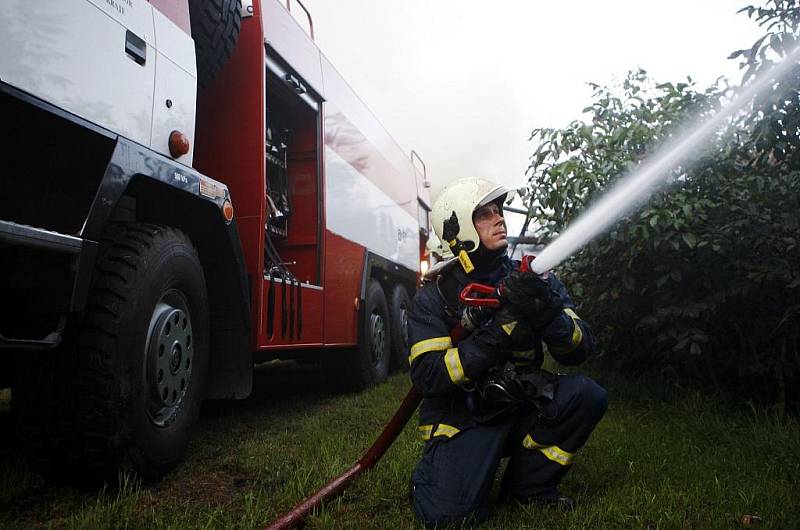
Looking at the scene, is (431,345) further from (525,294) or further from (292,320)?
(292,320)

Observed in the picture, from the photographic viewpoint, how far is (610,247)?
4.57m

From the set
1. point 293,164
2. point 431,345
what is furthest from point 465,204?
point 293,164

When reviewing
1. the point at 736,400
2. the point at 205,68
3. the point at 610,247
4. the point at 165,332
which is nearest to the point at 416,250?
the point at 610,247

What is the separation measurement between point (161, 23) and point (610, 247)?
3183mm

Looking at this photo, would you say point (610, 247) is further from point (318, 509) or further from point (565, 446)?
point (318, 509)

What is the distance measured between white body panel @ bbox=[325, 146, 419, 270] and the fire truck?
0.24 meters

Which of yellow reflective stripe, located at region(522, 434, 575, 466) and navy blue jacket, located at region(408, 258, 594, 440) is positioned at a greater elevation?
navy blue jacket, located at region(408, 258, 594, 440)

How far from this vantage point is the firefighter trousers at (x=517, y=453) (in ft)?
7.77

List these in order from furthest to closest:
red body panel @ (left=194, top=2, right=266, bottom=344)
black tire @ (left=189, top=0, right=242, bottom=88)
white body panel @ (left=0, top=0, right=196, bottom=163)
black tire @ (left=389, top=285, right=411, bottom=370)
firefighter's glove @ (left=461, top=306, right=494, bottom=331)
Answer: black tire @ (left=389, top=285, right=411, bottom=370)
red body panel @ (left=194, top=2, right=266, bottom=344)
black tire @ (left=189, top=0, right=242, bottom=88)
firefighter's glove @ (left=461, top=306, right=494, bottom=331)
white body panel @ (left=0, top=0, right=196, bottom=163)

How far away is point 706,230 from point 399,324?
138 inches

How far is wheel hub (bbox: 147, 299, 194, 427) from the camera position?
103 inches

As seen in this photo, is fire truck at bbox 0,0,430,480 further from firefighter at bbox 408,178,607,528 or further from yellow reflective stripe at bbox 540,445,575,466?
yellow reflective stripe at bbox 540,445,575,466

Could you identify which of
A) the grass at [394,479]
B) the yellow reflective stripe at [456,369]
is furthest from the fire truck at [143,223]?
the yellow reflective stripe at [456,369]

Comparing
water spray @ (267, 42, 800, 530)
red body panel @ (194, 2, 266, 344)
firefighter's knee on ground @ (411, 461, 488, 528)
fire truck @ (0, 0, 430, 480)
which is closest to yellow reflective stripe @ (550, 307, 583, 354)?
water spray @ (267, 42, 800, 530)
